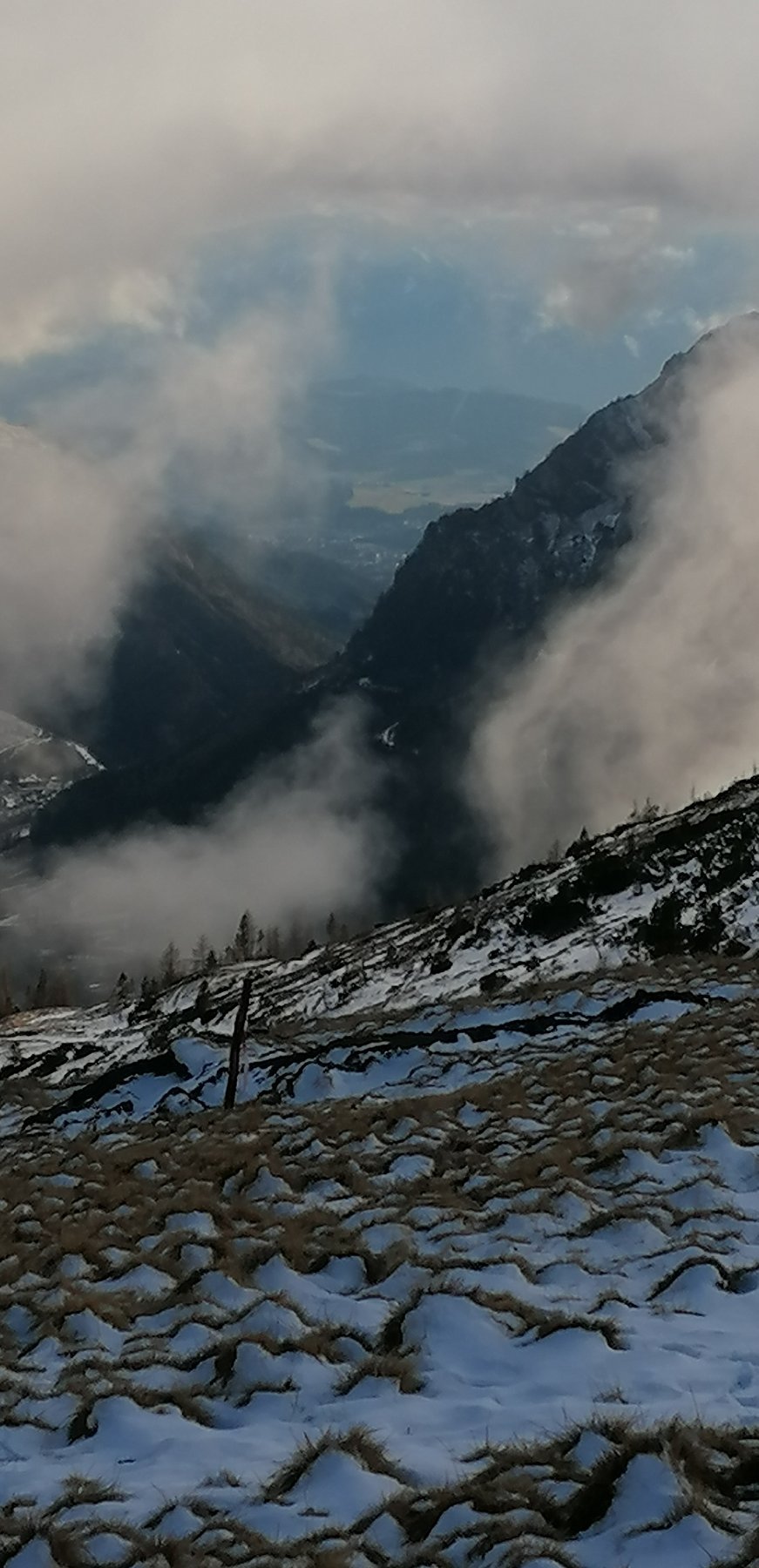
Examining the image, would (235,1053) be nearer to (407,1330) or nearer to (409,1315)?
(409,1315)

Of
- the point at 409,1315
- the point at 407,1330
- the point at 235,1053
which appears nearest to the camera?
the point at 407,1330

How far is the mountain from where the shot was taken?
26.2 ft

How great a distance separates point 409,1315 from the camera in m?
12.1

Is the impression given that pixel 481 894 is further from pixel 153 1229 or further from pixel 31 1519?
pixel 31 1519

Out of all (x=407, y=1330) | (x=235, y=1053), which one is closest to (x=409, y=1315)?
(x=407, y=1330)

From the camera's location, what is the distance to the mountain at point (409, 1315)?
8.00 meters

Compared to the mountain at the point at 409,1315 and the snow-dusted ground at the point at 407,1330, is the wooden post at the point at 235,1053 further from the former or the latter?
the snow-dusted ground at the point at 407,1330

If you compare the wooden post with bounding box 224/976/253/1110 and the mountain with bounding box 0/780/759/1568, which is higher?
the wooden post with bounding box 224/976/253/1110

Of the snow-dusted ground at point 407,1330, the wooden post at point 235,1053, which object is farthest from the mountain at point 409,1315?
the wooden post at point 235,1053

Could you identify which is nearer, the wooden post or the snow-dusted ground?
the snow-dusted ground

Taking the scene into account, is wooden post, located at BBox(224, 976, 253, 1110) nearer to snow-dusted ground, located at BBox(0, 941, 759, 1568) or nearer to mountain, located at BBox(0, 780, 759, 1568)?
mountain, located at BBox(0, 780, 759, 1568)

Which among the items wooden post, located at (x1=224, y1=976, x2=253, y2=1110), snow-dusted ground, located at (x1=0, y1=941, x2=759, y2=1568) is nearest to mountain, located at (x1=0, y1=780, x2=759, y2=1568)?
snow-dusted ground, located at (x1=0, y1=941, x2=759, y2=1568)

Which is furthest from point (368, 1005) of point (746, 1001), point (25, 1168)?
point (25, 1168)

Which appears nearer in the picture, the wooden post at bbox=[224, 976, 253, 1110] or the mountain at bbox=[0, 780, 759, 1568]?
the mountain at bbox=[0, 780, 759, 1568]
